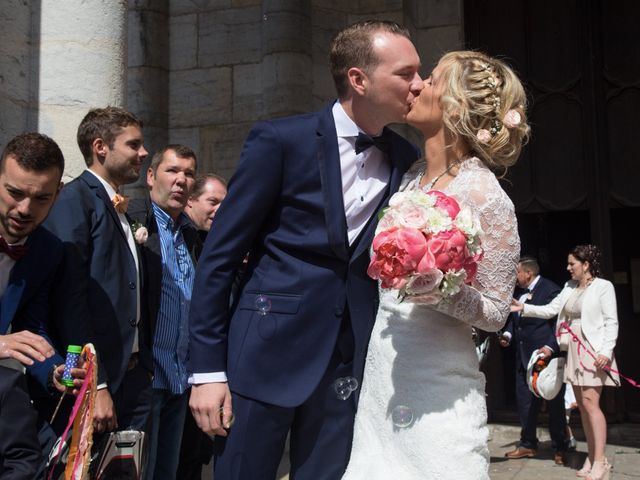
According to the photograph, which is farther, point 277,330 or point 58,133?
point 58,133

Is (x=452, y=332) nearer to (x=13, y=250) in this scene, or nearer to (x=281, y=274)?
(x=281, y=274)

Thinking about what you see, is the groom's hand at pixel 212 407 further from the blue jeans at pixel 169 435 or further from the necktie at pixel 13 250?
the blue jeans at pixel 169 435

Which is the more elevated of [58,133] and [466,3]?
[466,3]

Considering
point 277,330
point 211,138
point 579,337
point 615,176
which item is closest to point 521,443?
point 579,337

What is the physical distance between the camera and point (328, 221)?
2.79 metres

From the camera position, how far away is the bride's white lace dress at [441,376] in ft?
8.58

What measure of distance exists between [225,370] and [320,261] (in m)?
0.48

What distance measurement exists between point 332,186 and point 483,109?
22.4 inches

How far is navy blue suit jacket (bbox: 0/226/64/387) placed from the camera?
119 inches

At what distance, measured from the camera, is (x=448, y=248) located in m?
2.42

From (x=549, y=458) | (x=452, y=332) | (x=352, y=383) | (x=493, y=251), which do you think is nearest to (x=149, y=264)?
(x=352, y=383)

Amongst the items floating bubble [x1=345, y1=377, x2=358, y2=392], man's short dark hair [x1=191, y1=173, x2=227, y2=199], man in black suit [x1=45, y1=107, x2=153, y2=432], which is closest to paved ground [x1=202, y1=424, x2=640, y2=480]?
man's short dark hair [x1=191, y1=173, x2=227, y2=199]

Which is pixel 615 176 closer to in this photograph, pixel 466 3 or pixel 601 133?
pixel 601 133

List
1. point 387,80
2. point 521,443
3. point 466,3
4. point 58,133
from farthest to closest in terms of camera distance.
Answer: point 466,3 < point 521,443 < point 58,133 < point 387,80
